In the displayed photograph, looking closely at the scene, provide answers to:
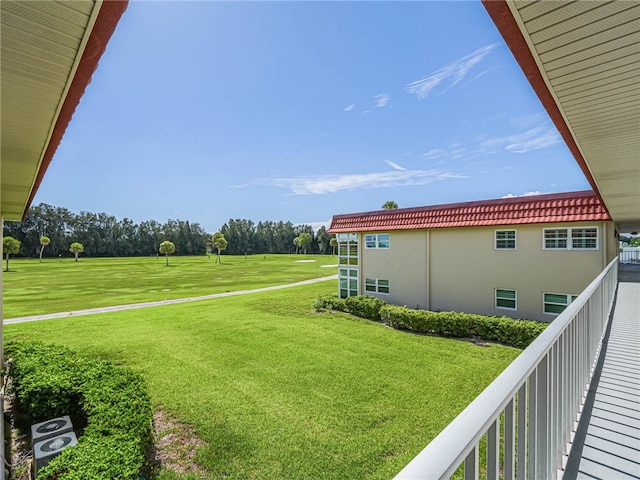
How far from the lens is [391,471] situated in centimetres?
419

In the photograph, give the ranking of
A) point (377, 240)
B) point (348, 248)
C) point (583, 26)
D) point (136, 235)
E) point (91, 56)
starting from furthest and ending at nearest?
point (136, 235)
point (348, 248)
point (377, 240)
point (583, 26)
point (91, 56)

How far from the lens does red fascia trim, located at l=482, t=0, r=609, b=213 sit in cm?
165

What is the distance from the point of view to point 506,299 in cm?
1177

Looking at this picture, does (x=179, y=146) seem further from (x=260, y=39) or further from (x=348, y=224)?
(x=260, y=39)

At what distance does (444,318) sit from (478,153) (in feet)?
44.0

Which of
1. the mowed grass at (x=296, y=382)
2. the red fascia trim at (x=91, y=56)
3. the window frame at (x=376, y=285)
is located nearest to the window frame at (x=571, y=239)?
the mowed grass at (x=296, y=382)

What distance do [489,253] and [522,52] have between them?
37.8ft

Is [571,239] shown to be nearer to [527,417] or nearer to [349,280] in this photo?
[349,280]

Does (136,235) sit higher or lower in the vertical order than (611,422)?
higher

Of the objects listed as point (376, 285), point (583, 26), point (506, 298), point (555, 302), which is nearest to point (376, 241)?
point (376, 285)

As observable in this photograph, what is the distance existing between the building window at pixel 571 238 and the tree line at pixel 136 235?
2439 inches

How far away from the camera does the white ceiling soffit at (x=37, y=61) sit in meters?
1.25

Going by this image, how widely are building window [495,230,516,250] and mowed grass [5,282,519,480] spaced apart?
4.06 metres

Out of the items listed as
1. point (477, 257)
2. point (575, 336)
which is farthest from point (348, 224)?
point (575, 336)
